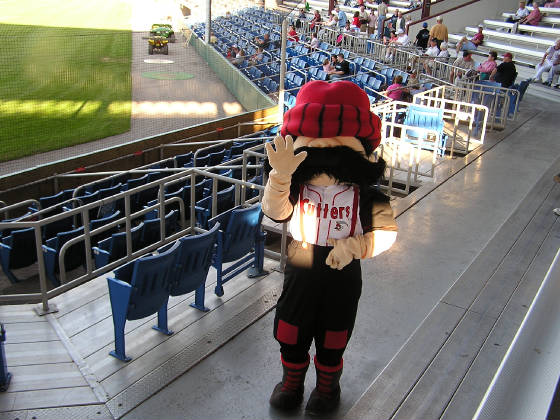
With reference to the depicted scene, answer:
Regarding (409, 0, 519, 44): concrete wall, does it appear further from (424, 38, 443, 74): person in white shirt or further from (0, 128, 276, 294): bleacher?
(0, 128, 276, 294): bleacher

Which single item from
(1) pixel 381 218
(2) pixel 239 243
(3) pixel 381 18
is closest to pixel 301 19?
(3) pixel 381 18

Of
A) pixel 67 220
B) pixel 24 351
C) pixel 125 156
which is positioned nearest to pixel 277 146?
pixel 24 351

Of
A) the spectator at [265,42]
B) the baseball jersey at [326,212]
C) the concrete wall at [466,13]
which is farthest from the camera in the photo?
the concrete wall at [466,13]

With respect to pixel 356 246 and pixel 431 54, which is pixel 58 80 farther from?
pixel 356 246

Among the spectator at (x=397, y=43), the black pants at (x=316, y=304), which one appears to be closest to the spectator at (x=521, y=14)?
the spectator at (x=397, y=43)

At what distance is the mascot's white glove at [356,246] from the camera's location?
8.99 feet

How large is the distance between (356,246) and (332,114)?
0.67 metres

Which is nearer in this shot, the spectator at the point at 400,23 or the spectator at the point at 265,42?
the spectator at the point at 265,42

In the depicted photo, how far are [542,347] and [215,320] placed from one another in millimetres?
3216

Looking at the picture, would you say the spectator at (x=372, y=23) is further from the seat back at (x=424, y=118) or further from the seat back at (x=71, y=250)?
the seat back at (x=71, y=250)

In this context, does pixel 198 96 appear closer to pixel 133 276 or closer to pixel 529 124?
pixel 529 124

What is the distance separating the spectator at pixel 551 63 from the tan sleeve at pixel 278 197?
15129 millimetres

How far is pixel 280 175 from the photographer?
262 centimetres

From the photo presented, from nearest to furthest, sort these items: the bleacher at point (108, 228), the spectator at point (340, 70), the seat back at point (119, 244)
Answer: the bleacher at point (108, 228) → the seat back at point (119, 244) → the spectator at point (340, 70)
